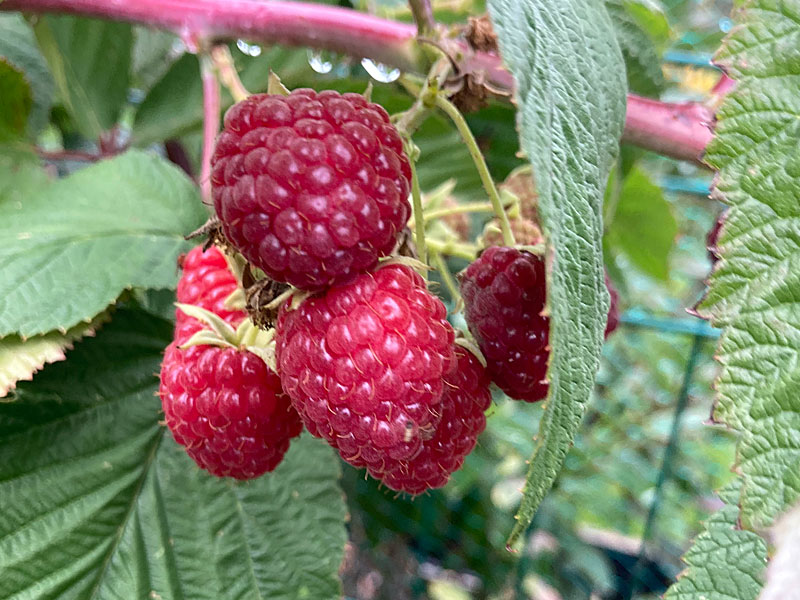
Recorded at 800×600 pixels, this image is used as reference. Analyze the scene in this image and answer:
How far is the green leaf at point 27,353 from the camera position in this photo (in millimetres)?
553

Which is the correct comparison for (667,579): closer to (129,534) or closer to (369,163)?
(129,534)

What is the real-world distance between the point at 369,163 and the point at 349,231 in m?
0.05

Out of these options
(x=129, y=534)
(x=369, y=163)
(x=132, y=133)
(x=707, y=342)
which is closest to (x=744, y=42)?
(x=369, y=163)

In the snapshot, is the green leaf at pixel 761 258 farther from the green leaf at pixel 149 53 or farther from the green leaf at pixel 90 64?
the green leaf at pixel 149 53

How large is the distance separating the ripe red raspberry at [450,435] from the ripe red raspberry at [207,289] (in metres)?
0.18

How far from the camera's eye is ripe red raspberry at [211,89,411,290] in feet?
1.24

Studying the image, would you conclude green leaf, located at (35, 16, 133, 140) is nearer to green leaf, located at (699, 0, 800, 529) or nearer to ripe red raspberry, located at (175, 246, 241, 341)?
ripe red raspberry, located at (175, 246, 241, 341)

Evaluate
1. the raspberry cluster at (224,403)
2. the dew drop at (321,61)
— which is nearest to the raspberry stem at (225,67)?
the dew drop at (321,61)

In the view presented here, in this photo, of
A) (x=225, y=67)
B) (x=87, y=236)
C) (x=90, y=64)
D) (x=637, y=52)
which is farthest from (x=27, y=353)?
(x=637, y=52)

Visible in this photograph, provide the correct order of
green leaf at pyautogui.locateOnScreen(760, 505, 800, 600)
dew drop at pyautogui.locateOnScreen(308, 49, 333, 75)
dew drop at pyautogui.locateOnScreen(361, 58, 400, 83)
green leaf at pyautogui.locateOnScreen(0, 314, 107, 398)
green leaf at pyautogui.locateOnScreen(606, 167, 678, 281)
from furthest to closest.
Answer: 1. green leaf at pyautogui.locateOnScreen(606, 167, 678, 281)
2. dew drop at pyautogui.locateOnScreen(308, 49, 333, 75)
3. dew drop at pyautogui.locateOnScreen(361, 58, 400, 83)
4. green leaf at pyautogui.locateOnScreen(0, 314, 107, 398)
5. green leaf at pyautogui.locateOnScreen(760, 505, 800, 600)

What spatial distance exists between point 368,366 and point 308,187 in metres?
0.11

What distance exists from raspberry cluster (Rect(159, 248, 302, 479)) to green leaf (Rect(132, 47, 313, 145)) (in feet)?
1.73

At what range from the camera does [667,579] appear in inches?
61.9

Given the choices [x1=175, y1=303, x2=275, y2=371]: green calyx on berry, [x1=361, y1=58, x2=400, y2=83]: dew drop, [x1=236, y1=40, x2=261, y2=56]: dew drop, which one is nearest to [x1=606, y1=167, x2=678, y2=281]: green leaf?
[x1=361, y1=58, x2=400, y2=83]: dew drop
